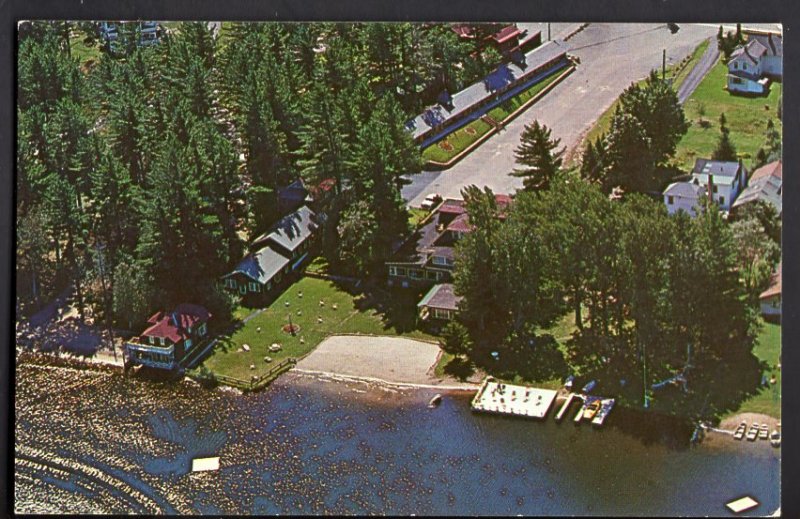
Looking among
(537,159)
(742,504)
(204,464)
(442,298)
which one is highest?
(537,159)

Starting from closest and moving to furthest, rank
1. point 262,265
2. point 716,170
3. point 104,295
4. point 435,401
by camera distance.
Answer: point 435,401, point 716,170, point 104,295, point 262,265

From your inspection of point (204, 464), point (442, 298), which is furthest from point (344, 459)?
point (442, 298)

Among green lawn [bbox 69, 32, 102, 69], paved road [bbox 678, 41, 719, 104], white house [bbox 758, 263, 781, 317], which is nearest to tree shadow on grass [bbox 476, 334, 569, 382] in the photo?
white house [bbox 758, 263, 781, 317]

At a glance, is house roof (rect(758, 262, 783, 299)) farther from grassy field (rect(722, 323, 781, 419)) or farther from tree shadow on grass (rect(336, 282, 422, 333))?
tree shadow on grass (rect(336, 282, 422, 333))

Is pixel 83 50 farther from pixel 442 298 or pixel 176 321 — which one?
pixel 442 298

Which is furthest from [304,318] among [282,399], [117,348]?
[117,348]

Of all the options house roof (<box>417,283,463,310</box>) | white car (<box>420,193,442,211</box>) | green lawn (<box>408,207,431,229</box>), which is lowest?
house roof (<box>417,283,463,310</box>)
